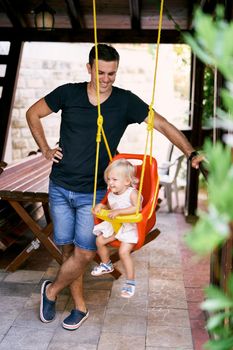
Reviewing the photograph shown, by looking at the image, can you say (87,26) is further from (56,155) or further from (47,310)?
(47,310)

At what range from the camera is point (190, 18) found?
548 centimetres

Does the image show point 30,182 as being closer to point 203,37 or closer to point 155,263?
point 155,263

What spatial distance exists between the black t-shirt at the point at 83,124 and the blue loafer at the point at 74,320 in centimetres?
81

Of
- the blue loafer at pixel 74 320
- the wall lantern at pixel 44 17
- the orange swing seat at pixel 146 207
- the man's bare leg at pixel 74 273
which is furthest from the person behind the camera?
the wall lantern at pixel 44 17

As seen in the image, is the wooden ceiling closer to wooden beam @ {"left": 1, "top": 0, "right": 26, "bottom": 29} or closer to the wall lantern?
wooden beam @ {"left": 1, "top": 0, "right": 26, "bottom": 29}

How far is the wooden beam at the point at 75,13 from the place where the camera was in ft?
17.4

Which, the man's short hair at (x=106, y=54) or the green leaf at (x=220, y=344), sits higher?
the man's short hair at (x=106, y=54)

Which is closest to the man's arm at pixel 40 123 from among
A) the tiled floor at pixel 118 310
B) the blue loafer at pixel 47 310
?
the blue loafer at pixel 47 310

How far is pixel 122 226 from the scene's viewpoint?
2.78 metres

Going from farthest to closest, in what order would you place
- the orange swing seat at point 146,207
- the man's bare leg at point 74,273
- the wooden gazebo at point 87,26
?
the wooden gazebo at point 87,26 → the man's bare leg at point 74,273 → the orange swing seat at point 146,207

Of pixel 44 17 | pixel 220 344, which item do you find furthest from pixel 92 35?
pixel 220 344

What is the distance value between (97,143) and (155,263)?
2.03 meters

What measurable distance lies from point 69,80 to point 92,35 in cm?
414

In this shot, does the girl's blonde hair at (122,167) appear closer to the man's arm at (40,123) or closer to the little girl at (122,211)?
the little girl at (122,211)
